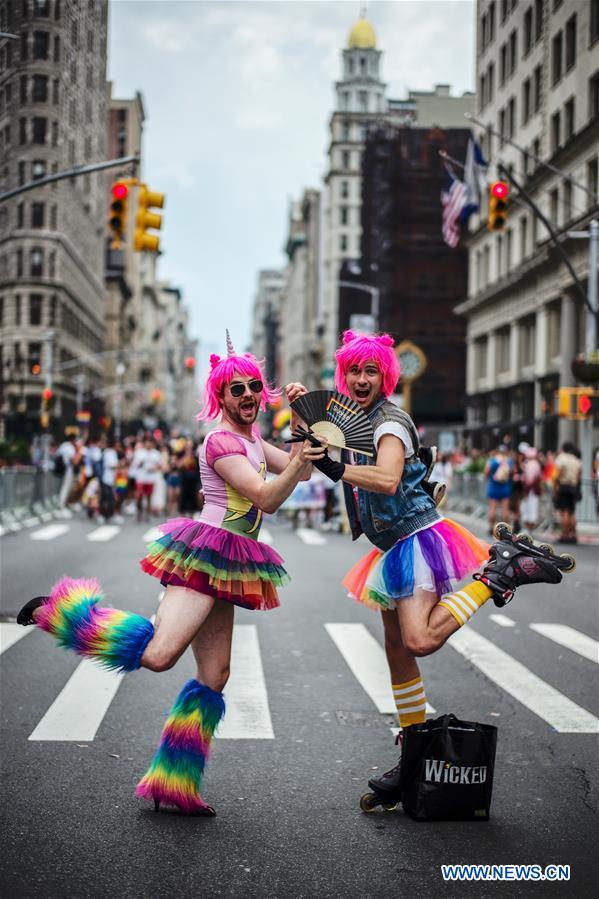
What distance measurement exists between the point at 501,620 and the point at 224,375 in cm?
746

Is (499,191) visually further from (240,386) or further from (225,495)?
(225,495)

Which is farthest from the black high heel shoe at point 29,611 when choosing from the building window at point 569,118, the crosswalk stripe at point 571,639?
the building window at point 569,118

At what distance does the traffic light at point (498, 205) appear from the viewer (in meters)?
19.2

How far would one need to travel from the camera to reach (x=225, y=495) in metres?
4.77

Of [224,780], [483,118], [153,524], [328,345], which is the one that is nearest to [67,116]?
[153,524]

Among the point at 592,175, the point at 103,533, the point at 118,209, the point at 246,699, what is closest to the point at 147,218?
the point at 118,209

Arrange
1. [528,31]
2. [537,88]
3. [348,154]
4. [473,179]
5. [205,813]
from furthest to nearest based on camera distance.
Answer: [348,154] < [528,31] < [537,88] < [473,179] < [205,813]

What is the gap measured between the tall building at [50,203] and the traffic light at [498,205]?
7116mm

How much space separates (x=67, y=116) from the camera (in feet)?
68.8

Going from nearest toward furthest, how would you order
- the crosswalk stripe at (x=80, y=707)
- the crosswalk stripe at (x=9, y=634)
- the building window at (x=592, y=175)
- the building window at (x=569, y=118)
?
the crosswalk stripe at (x=80, y=707) → the crosswalk stripe at (x=9, y=634) → the building window at (x=592, y=175) → the building window at (x=569, y=118)

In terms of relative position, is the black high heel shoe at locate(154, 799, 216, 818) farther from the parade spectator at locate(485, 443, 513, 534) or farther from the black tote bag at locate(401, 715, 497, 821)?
the parade spectator at locate(485, 443, 513, 534)

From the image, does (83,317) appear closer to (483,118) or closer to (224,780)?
(483,118)

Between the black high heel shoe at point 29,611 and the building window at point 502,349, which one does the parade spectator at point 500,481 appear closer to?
the black high heel shoe at point 29,611

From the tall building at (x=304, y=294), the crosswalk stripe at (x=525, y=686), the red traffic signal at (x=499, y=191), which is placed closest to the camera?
the crosswalk stripe at (x=525, y=686)
